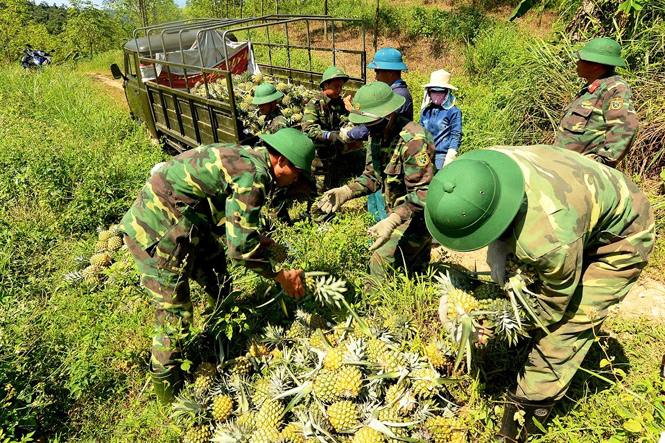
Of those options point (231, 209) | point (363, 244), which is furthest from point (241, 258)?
point (363, 244)

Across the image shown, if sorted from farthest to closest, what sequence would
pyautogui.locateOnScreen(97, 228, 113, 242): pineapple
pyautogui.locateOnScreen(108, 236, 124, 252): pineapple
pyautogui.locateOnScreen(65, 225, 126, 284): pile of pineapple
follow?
pyautogui.locateOnScreen(97, 228, 113, 242): pineapple, pyautogui.locateOnScreen(108, 236, 124, 252): pineapple, pyautogui.locateOnScreen(65, 225, 126, 284): pile of pineapple

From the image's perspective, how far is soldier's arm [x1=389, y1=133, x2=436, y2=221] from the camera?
3.09 meters

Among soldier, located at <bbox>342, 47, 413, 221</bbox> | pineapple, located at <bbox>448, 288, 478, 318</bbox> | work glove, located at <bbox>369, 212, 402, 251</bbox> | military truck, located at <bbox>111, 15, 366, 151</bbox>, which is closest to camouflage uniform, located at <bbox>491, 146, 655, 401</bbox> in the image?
pineapple, located at <bbox>448, 288, 478, 318</bbox>

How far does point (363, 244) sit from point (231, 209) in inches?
61.9

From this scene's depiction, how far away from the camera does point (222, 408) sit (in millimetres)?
2662

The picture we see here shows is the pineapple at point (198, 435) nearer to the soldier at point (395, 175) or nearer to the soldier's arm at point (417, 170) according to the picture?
the soldier at point (395, 175)

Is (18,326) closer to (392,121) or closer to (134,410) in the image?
(134,410)

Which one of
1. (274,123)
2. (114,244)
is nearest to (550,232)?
(274,123)

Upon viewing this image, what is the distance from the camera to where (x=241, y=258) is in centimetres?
249

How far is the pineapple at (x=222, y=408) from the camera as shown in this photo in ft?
8.71

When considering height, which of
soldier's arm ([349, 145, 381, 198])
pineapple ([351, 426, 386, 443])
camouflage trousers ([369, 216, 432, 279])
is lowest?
pineapple ([351, 426, 386, 443])

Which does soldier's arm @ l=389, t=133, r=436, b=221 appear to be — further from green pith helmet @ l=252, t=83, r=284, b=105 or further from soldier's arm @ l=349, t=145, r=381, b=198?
green pith helmet @ l=252, t=83, r=284, b=105

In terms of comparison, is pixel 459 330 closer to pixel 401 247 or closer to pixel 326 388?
pixel 326 388

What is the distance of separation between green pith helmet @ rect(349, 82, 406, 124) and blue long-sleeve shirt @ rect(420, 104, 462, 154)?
176 centimetres
